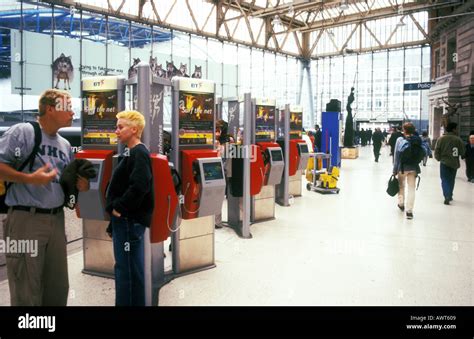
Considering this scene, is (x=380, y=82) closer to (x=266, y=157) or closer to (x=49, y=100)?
(x=266, y=157)

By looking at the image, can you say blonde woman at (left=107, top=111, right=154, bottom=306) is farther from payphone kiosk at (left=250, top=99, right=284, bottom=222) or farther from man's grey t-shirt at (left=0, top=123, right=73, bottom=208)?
payphone kiosk at (left=250, top=99, right=284, bottom=222)

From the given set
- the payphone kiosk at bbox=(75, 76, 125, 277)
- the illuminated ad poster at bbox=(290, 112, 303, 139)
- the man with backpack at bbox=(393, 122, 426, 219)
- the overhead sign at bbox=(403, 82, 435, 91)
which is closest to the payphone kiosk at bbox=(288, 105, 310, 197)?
the illuminated ad poster at bbox=(290, 112, 303, 139)

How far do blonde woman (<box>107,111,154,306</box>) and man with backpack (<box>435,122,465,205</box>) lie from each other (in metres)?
6.45

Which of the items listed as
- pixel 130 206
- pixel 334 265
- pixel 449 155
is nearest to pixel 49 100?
pixel 130 206

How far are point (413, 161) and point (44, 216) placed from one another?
18.7ft

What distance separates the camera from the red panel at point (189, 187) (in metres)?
3.90

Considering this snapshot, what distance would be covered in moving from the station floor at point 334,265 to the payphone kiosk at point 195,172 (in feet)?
0.75

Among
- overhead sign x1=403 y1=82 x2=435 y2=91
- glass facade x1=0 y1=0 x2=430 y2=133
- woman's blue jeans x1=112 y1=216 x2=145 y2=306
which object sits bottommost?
woman's blue jeans x1=112 y1=216 x2=145 y2=306

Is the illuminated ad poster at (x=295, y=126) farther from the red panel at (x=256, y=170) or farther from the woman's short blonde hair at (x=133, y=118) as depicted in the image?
the woman's short blonde hair at (x=133, y=118)

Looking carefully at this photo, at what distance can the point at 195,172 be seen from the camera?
390cm

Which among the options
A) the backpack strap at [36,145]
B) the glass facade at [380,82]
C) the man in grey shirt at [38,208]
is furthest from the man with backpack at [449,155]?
the glass facade at [380,82]

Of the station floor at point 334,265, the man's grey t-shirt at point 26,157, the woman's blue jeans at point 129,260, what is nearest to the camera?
the man's grey t-shirt at point 26,157

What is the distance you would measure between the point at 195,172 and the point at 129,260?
1.21 m

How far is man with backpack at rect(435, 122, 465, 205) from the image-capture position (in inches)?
300
